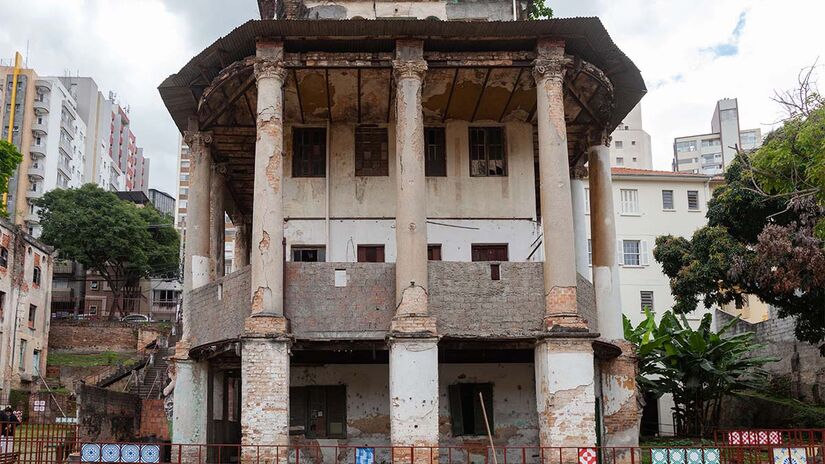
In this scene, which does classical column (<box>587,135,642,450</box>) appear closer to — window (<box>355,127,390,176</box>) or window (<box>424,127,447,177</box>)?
window (<box>424,127,447,177</box>)

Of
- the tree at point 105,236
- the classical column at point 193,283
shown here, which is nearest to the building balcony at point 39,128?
the tree at point 105,236

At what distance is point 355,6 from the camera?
23656mm

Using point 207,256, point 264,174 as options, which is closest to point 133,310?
point 207,256

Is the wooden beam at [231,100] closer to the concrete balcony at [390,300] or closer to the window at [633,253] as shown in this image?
the concrete balcony at [390,300]

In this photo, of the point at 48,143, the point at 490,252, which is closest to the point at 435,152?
the point at 490,252

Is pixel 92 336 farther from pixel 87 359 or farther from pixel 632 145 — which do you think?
pixel 632 145

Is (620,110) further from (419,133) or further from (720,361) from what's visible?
(720,361)

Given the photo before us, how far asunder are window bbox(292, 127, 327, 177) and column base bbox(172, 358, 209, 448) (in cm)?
555

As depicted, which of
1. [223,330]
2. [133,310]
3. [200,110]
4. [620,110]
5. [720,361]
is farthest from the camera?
[133,310]

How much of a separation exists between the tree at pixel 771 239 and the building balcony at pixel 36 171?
2358 inches

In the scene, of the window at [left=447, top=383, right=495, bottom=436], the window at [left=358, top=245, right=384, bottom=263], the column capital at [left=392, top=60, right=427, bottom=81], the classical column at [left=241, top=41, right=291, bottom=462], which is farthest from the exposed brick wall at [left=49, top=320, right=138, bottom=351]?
the column capital at [left=392, top=60, right=427, bottom=81]

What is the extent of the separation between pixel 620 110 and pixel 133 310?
58.7 m

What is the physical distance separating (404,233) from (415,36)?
175 inches

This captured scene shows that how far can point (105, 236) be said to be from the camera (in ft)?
219
